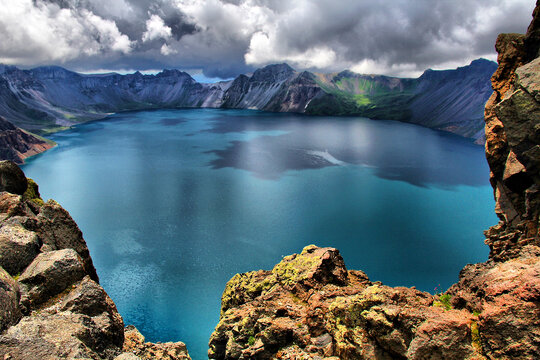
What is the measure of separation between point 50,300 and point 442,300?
48.4 feet

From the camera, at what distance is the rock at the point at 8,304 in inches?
289

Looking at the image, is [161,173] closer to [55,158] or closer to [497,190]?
[55,158]

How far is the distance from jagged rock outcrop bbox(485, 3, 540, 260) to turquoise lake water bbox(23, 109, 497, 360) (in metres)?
18.2

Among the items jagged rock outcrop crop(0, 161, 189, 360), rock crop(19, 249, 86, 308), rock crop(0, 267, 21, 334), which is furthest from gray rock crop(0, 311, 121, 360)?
rock crop(19, 249, 86, 308)

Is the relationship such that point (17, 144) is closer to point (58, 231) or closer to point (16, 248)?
point (58, 231)

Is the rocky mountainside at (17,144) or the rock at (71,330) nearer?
the rock at (71,330)

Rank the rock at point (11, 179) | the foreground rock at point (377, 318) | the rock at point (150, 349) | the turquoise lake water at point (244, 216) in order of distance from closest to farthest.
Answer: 1. the foreground rock at point (377, 318)
2. the rock at point (150, 349)
3. the rock at point (11, 179)
4. the turquoise lake water at point (244, 216)

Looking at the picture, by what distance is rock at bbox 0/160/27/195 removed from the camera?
601 inches

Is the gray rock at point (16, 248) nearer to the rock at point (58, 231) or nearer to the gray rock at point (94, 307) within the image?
the rock at point (58, 231)

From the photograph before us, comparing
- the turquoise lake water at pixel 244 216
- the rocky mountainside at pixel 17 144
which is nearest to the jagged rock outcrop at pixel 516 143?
the turquoise lake water at pixel 244 216

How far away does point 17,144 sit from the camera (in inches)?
4168

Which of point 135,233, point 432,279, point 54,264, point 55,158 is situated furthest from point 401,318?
point 55,158

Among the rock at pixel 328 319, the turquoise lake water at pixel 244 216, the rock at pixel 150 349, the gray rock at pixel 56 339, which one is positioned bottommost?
the turquoise lake water at pixel 244 216

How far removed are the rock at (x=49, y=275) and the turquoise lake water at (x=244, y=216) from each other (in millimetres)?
18057
